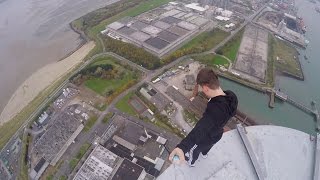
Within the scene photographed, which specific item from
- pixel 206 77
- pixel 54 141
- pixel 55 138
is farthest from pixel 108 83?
pixel 206 77

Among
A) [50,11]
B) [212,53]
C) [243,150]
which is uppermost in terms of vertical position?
[243,150]

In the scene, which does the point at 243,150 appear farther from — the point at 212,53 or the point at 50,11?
the point at 50,11

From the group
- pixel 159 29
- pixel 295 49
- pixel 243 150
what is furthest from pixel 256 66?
pixel 243 150

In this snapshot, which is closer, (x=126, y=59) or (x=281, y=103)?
(x=281, y=103)

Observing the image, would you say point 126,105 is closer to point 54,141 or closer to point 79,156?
point 79,156

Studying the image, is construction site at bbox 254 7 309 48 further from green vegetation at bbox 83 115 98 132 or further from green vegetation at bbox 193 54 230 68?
green vegetation at bbox 83 115 98 132

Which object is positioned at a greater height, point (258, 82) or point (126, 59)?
point (126, 59)

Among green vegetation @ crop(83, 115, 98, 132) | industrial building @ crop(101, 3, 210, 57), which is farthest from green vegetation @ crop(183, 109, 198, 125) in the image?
industrial building @ crop(101, 3, 210, 57)
